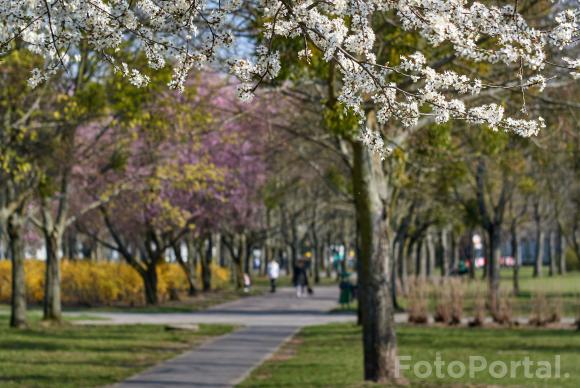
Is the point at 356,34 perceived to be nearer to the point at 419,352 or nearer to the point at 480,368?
the point at 480,368

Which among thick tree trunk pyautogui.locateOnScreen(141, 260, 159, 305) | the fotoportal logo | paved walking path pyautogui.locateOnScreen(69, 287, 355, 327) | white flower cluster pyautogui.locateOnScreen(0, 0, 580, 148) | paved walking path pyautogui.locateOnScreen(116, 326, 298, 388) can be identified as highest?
white flower cluster pyautogui.locateOnScreen(0, 0, 580, 148)

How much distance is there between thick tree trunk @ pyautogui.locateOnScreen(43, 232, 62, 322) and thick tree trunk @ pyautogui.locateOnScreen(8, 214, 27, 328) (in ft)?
3.69

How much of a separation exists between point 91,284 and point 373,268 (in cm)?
2678

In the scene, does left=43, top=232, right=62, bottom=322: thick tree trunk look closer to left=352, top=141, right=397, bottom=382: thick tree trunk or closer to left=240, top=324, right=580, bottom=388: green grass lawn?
left=240, top=324, right=580, bottom=388: green grass lawn

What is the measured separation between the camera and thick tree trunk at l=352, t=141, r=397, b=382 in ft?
46.4

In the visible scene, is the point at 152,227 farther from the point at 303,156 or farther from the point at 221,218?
the point at 303,156

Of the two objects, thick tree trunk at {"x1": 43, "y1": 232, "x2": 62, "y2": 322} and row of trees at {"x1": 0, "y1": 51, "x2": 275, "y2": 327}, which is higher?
row of trees at {"x1": 0, "y1": 51, "x2": 275, "y2": 327}

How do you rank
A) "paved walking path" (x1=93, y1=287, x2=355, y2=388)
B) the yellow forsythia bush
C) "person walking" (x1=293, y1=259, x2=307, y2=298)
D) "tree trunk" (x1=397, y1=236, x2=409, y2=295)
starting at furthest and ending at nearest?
"person walking" (x1=293, y1=259, x2=307, y2=298) → "tree trunk" (x1=397, y1=236, x2=409, y2=295) → the yellow forsythia bush → "paved walking path" (x1=93, y1=287, x2=355, y2=388)

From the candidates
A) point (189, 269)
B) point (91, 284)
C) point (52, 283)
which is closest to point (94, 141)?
point (52, 283)

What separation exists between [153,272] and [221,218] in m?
7.32

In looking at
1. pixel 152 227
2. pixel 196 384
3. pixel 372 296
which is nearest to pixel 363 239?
pixel 372 296

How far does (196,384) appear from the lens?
46.3 feet

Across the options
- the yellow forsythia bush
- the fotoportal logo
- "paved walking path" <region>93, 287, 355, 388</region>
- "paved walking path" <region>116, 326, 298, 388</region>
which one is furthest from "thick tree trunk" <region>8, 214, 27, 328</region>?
the yellow forsythia bush

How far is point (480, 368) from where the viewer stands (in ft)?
52.2
